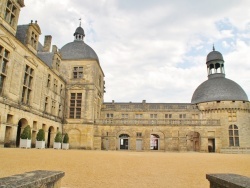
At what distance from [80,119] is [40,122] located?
7828 millimetres

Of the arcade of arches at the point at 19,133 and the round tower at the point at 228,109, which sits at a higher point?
the round tower at the point at 228,109

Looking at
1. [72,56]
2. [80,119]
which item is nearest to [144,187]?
[80,119]

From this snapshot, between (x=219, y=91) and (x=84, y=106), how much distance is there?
917 inches

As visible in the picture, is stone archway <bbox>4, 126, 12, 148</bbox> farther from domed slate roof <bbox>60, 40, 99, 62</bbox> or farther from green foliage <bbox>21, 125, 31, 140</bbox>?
domed slate roof <bbox>60, 40, 99, 62</bbox>

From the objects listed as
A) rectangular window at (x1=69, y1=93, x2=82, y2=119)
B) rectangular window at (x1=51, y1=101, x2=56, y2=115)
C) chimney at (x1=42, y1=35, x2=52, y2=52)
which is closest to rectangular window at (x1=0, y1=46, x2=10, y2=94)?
rectangular window at (x1=51, y1=101, x2=56, y2=115)

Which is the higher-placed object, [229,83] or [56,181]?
[229,83]

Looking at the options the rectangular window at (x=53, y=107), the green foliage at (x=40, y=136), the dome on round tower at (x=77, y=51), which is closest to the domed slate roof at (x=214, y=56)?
the dome on round tower at (x=77, y=51)

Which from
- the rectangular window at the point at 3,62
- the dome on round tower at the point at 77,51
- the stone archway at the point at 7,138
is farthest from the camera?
the dome on round tower at the point at 77,51

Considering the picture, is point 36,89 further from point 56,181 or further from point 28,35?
point 56,181

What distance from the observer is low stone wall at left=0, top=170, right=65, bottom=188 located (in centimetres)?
170

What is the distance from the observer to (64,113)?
29.2 metres

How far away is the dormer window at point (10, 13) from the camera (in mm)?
17064

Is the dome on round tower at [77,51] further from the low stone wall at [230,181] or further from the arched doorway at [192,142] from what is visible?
the low stone wall at [230,181]

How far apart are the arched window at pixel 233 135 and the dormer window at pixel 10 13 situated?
33349 mm
